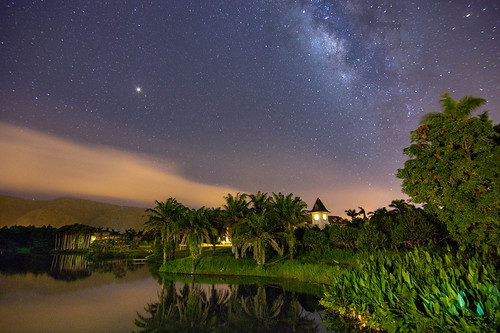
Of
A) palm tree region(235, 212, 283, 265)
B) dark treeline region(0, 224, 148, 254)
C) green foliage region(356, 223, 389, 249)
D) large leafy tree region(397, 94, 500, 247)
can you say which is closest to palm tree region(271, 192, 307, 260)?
palm tree region(235, 212, 283, 265)

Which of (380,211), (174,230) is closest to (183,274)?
(174,230)

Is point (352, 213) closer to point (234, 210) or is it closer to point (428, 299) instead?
point (234, 210)

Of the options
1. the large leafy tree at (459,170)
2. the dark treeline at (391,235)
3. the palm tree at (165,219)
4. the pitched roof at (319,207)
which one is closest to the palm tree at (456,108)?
the large leafy tree at (459,170)

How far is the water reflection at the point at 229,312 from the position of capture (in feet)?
45.4

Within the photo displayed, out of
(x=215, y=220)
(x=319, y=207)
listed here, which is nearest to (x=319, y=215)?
(x=319, y=207)

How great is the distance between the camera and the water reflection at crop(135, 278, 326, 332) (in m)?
13.8

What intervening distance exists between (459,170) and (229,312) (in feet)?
61.3

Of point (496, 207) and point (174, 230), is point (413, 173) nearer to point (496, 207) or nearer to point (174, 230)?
point (496, 207)

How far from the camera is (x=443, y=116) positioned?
78.3 ft

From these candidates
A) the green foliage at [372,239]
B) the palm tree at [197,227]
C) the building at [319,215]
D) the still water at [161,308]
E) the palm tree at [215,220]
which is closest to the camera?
the still water at [161,308]

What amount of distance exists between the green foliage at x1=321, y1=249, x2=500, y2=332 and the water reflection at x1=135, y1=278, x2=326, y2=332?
230 cm

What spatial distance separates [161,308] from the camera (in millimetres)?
18109

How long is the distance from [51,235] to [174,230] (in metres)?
80.0

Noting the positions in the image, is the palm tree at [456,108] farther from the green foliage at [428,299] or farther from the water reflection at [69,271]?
the water reflection at [69,271]
